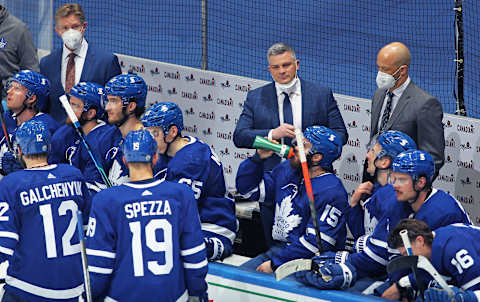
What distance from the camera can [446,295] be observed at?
14.3 ft

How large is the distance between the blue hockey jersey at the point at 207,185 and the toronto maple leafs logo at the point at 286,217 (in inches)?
12.4

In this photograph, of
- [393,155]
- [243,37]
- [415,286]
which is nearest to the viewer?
[415,286]

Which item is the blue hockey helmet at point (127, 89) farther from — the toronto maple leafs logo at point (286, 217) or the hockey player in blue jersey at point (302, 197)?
the toronto maple leafs logo at point (286, 217)

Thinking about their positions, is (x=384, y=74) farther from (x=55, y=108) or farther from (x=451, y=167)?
(x=55, y=108)

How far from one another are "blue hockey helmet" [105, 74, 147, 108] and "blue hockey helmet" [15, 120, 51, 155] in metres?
1.28

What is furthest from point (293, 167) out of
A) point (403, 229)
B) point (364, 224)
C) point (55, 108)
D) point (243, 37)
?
point (243, 37)

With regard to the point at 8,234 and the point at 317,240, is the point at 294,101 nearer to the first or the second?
the point at 317,240

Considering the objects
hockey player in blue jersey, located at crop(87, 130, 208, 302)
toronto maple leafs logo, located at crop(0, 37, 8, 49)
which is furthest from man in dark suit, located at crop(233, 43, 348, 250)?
toronto maple leafs logo, located at crop(0, 37, 8, 49)

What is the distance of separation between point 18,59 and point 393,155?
3.73m

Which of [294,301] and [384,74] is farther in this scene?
[384,74]

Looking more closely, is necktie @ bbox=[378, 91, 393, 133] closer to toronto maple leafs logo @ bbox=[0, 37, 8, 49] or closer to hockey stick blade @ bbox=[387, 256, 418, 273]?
hockey stick blade @ bbox=[387, 256, 418, 273]

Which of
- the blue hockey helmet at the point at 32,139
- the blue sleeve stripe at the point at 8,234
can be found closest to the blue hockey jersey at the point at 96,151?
the blue hockey helmet at the point at 32,139

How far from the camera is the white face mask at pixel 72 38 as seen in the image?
703 centimetres

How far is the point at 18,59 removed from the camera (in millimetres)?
7609
